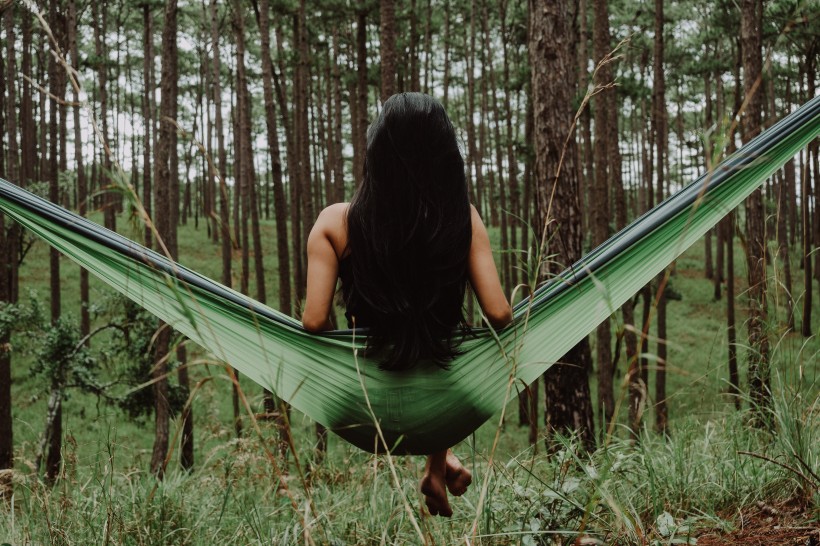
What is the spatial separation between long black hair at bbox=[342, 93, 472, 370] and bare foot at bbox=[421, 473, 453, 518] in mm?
355

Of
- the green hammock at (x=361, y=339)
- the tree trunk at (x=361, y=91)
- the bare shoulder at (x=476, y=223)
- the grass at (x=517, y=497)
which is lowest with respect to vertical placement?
the grass at (x=517, y=497)

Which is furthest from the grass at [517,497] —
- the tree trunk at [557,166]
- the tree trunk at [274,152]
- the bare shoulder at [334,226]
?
the tree trunk at [274,152]

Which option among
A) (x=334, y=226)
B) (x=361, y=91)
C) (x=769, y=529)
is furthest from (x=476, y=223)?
(x=361, y=91)

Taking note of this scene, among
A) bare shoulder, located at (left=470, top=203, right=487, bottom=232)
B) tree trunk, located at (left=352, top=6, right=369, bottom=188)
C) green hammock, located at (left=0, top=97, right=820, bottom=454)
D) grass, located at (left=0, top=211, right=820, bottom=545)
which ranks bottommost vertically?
grass, located at (left=0, top=211, right=820, bottom=545)

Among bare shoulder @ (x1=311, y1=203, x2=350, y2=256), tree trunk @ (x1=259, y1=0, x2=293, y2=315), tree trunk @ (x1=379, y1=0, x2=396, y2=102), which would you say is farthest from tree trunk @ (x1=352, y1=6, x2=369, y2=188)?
bare shoulder @ (x1=311, y1=203, x2=350, y2=256)

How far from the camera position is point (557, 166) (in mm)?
3330

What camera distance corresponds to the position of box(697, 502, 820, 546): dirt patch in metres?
1.34

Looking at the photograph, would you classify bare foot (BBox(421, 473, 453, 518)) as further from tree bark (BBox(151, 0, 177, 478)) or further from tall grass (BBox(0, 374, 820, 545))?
tree bark (BBox(151, 0, 177, 478))

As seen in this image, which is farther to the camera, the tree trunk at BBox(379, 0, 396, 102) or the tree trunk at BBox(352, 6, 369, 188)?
the tree trunk at BBox(352, 6, 369, 188)

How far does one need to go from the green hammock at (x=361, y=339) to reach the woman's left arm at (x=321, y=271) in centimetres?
4

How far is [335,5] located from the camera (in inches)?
392

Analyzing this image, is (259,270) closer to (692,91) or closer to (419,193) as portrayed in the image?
(419,193)

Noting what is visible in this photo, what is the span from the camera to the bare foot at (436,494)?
5.03 ft

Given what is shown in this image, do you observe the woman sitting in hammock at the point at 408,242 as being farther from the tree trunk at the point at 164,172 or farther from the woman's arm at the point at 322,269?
the tree trunk at the point at 164,172
